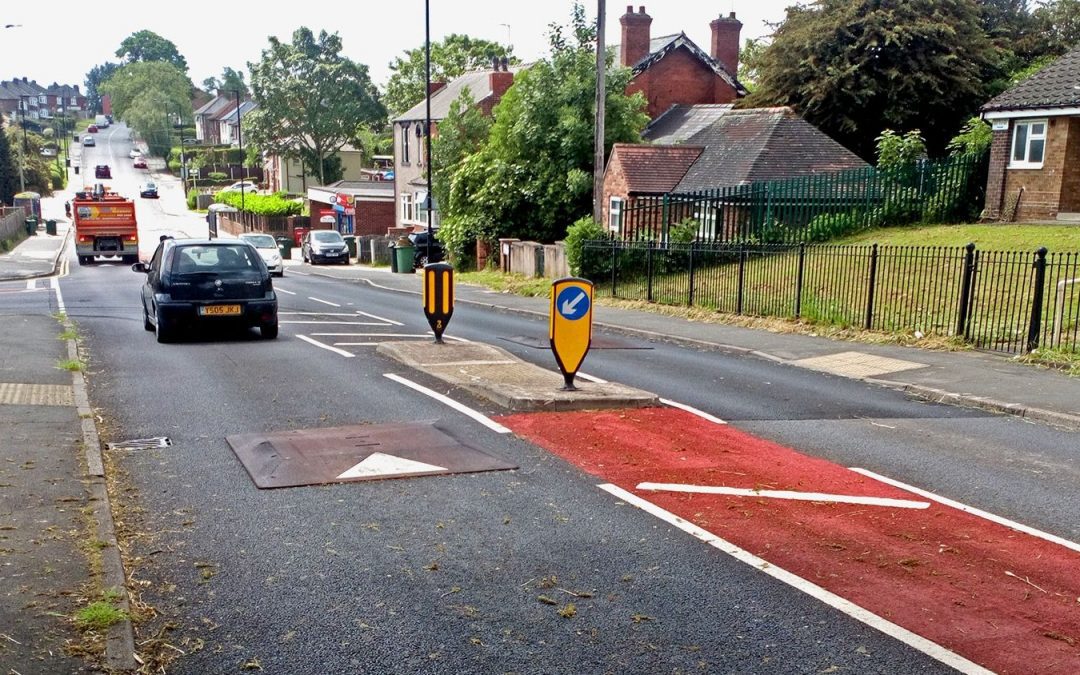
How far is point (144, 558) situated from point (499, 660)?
233 cm

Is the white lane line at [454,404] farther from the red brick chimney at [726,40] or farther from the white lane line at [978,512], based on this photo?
the red brick chimney at [726,40]

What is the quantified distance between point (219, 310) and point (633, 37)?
110ft

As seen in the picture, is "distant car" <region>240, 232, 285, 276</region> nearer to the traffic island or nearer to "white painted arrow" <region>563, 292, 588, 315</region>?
the traffic island

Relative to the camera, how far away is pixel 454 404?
31.7ft

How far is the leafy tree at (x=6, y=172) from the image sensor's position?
7725 cm

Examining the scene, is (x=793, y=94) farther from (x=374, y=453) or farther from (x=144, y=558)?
(x=144, y=558)

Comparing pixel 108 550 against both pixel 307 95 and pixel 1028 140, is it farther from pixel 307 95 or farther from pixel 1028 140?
pixel 307 95

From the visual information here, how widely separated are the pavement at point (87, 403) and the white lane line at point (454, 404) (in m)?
0.36

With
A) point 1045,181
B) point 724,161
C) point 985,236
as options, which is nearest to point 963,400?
point 985,236

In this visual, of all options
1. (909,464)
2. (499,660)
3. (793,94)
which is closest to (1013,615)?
(499,660)

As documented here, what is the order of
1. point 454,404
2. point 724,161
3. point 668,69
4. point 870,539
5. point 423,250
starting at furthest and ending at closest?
1. point 668,69
2. point 423,250
3. point 724,161
4. point 454,404
5. point 870,539

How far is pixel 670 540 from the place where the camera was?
5.74 m

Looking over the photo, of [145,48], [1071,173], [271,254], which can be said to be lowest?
[271,254]

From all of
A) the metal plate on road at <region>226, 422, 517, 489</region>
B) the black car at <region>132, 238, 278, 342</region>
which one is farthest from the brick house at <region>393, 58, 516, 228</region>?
the metal plate on road at <region>226, 422, 517, 489</region>
